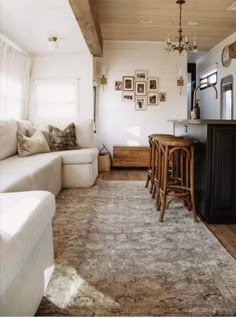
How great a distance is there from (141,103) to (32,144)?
10.2 feet

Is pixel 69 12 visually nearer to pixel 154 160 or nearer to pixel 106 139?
pixel 154 160

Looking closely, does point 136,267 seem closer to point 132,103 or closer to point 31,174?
point 31,174

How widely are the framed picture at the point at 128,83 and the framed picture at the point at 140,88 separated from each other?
109 mm

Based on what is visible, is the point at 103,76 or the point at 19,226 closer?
the point at 19,226

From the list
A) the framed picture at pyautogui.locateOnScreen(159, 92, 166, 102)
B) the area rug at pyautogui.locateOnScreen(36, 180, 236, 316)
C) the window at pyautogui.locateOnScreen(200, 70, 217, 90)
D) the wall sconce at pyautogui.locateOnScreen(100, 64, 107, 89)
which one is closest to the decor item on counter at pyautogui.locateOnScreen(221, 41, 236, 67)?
the window at pyautogui.locateOnScreen(200, 70, 217, 90)

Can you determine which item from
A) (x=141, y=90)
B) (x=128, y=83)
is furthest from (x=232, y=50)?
(x=128, y=83)

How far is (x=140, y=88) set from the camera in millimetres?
6910

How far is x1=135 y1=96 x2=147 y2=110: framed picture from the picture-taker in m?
6.91

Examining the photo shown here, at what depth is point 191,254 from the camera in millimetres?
2416

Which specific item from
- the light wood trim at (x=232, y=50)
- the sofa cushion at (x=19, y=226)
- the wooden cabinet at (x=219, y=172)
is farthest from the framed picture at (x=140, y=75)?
the sofa cushion at (x=19, y=226)

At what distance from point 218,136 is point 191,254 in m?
1.17

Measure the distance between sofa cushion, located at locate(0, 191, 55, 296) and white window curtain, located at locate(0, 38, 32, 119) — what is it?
3.26 meters

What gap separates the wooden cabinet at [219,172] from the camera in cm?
301

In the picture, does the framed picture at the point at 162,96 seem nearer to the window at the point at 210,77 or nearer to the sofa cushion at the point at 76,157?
the window at the point at 210,77
